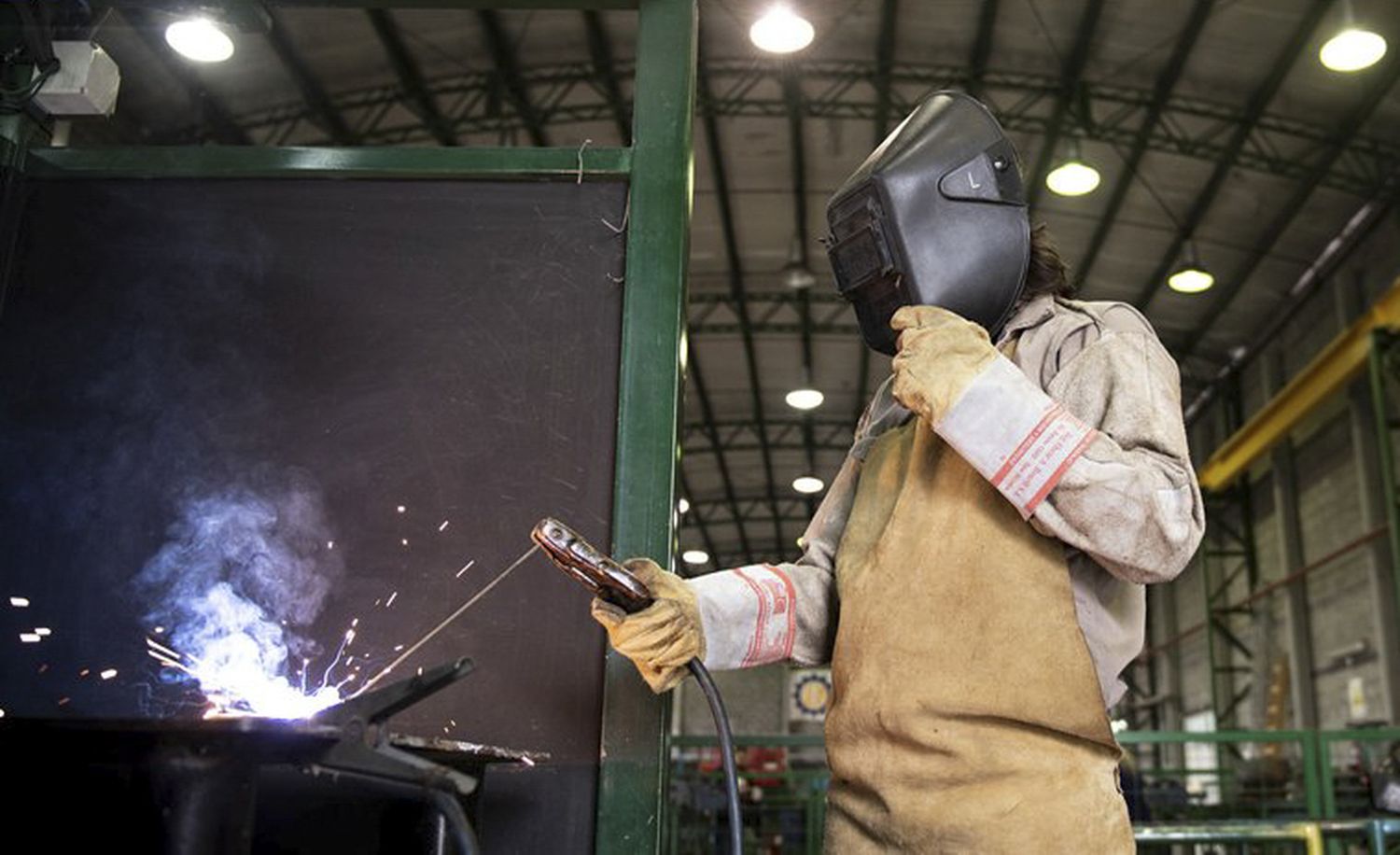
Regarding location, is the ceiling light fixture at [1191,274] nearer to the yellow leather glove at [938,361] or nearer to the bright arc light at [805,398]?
→ the bright arc light at [805,398]

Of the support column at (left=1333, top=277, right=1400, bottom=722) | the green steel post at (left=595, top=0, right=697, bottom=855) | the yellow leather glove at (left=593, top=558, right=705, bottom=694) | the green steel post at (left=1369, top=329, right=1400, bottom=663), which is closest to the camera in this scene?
the yellow leather glove at (left=593, top=558, right=705, bottom=694)

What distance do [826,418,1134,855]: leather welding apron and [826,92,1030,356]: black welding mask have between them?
Result: 0.19 m

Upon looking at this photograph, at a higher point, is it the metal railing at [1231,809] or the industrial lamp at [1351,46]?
the industrial lamp at [1351,46]

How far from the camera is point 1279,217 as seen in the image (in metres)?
10.0

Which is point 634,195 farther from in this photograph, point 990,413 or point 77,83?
point 77,83

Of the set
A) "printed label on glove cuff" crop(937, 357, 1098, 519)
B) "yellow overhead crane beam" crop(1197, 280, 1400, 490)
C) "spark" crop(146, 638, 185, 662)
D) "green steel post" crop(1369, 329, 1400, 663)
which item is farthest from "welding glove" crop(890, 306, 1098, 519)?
"green steel post" crop(1369, 329, 1400, 663)

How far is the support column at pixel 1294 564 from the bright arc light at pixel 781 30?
23.8 feet

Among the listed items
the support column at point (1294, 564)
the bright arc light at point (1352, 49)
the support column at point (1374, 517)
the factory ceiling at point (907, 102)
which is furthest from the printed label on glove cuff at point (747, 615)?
the support column at point (1294, 564)

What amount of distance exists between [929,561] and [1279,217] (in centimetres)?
976

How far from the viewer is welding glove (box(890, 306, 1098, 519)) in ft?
4.44

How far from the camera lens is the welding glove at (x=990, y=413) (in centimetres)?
135

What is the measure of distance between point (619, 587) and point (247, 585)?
70 cm

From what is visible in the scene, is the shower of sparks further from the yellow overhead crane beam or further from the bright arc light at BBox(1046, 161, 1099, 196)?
the yellow overhead crane beam

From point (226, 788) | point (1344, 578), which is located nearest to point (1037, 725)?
point (226, 788)
